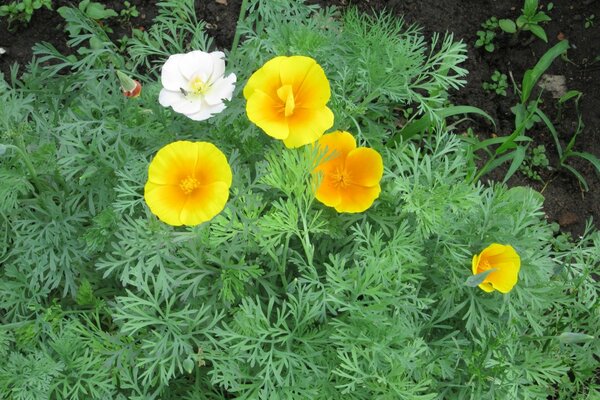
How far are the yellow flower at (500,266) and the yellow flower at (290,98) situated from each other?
1.69ft

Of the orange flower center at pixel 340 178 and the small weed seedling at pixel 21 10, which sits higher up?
the orange flower center at pixel 340 178

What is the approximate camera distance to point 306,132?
1636 millimetres

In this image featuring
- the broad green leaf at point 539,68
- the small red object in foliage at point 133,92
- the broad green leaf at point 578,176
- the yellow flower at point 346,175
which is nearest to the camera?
the yellow flower at point 346,175

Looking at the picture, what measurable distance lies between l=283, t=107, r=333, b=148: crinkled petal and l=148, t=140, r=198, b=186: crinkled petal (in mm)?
233

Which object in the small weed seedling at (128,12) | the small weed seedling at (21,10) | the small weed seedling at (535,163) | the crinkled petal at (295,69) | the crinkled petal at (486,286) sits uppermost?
the crinkled petal at (295,69)

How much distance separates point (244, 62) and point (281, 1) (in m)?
0.23

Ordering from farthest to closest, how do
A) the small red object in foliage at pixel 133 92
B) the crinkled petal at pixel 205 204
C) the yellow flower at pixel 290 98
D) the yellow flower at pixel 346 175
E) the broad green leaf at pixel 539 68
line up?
the broad green leaf at pixel 539 68, the small red object in foliage at pixel 133 92, the yellow flower at pixel 346 175, the yellow flower at pixel 290 98, the crinkled petal at pixel 205 204

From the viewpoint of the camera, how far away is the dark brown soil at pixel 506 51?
2848 mm

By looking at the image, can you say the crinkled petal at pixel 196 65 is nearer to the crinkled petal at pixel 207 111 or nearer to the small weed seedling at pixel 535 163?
the crinkled petal at pixel 207 111

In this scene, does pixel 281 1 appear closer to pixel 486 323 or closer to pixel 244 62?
pixel 244 62

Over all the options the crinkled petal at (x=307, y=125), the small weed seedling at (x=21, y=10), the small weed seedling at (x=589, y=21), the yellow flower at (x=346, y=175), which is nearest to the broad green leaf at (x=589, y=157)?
the small weed seedling at (x=589, y=21)

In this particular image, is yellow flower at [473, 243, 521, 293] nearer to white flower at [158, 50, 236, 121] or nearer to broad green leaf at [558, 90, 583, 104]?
white flower at [158, 50, 236, 121]

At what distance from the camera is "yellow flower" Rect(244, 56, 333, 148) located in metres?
1.63

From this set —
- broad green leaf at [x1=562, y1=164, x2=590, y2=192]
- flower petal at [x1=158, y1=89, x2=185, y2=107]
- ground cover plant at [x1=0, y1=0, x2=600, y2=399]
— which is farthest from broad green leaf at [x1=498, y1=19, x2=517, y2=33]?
flower petal at [x1=158, y1=89, x2=185, y2=107]
